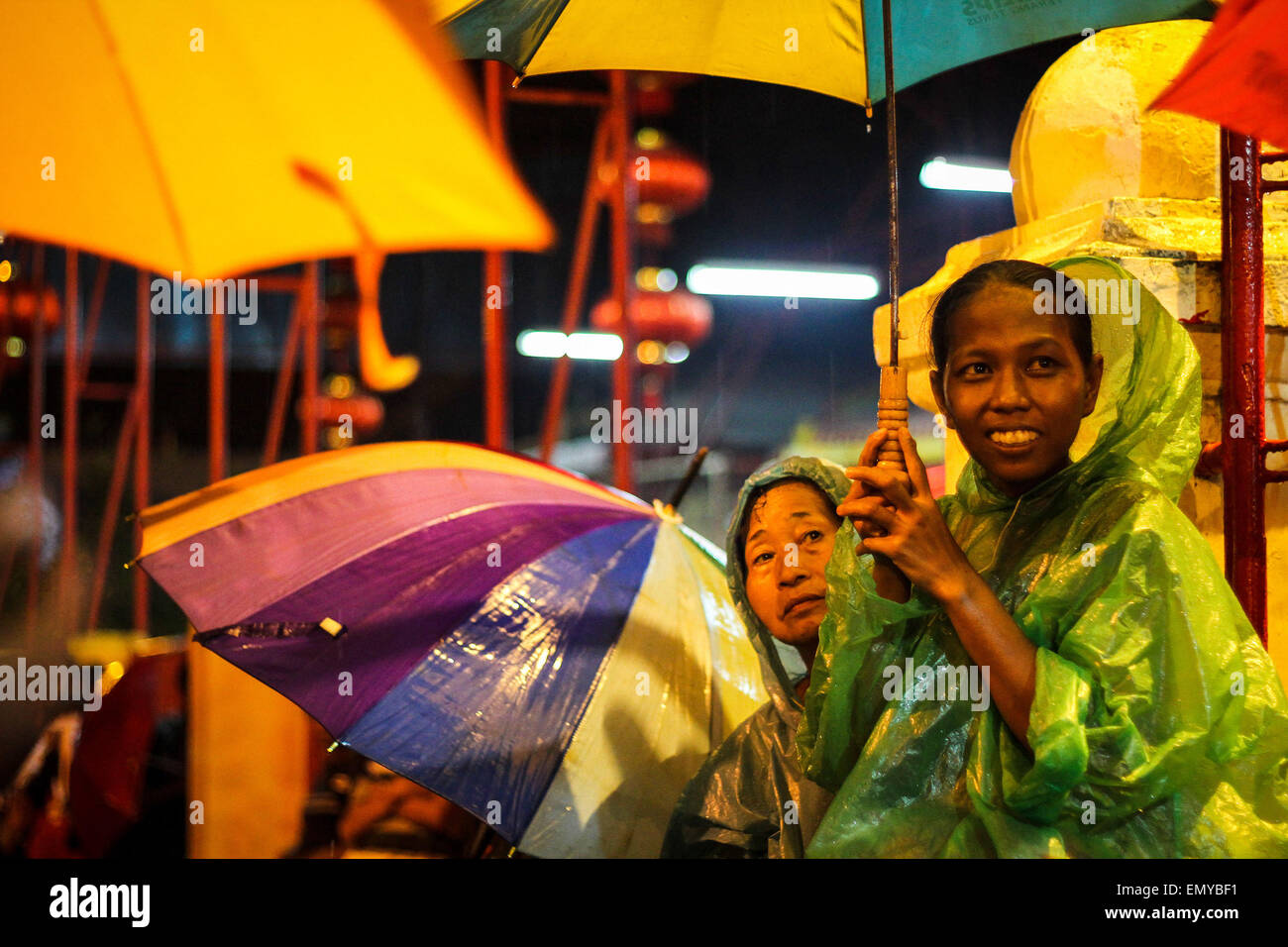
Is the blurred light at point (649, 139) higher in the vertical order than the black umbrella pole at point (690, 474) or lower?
higher

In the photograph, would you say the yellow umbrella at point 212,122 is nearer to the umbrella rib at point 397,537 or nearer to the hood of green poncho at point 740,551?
the umbrella rib at point 397,537

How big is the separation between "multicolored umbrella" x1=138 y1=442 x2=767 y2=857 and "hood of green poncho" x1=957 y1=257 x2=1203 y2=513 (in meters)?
1.18

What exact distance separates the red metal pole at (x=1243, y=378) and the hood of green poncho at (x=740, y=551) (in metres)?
0.85

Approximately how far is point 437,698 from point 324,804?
283 centimetres

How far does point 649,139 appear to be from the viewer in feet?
27.4

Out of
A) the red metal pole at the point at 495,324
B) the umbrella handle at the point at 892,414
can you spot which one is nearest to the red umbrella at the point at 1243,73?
the umbrella handle at the point at 892,414

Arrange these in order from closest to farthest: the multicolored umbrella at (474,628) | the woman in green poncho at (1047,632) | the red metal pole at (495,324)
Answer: the woman in green poncho at (1047,632) < the multicolored umbrella at (474,628) < the red metal pole at (495,324)

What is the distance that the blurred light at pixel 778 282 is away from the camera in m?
14.1

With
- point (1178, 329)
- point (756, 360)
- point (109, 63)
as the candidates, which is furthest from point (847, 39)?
point (756, 360)

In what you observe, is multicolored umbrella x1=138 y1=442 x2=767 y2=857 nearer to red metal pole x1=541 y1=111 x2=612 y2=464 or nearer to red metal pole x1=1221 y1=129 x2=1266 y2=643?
red metal pole x1=1221 y1=129 x2=1266 y2=643

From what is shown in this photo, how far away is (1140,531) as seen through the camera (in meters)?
1.70

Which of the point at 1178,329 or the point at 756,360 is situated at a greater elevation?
the point at 756,360

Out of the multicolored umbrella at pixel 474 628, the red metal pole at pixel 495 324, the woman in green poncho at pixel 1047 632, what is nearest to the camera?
the woman in green poncho at pixel 1047 632
